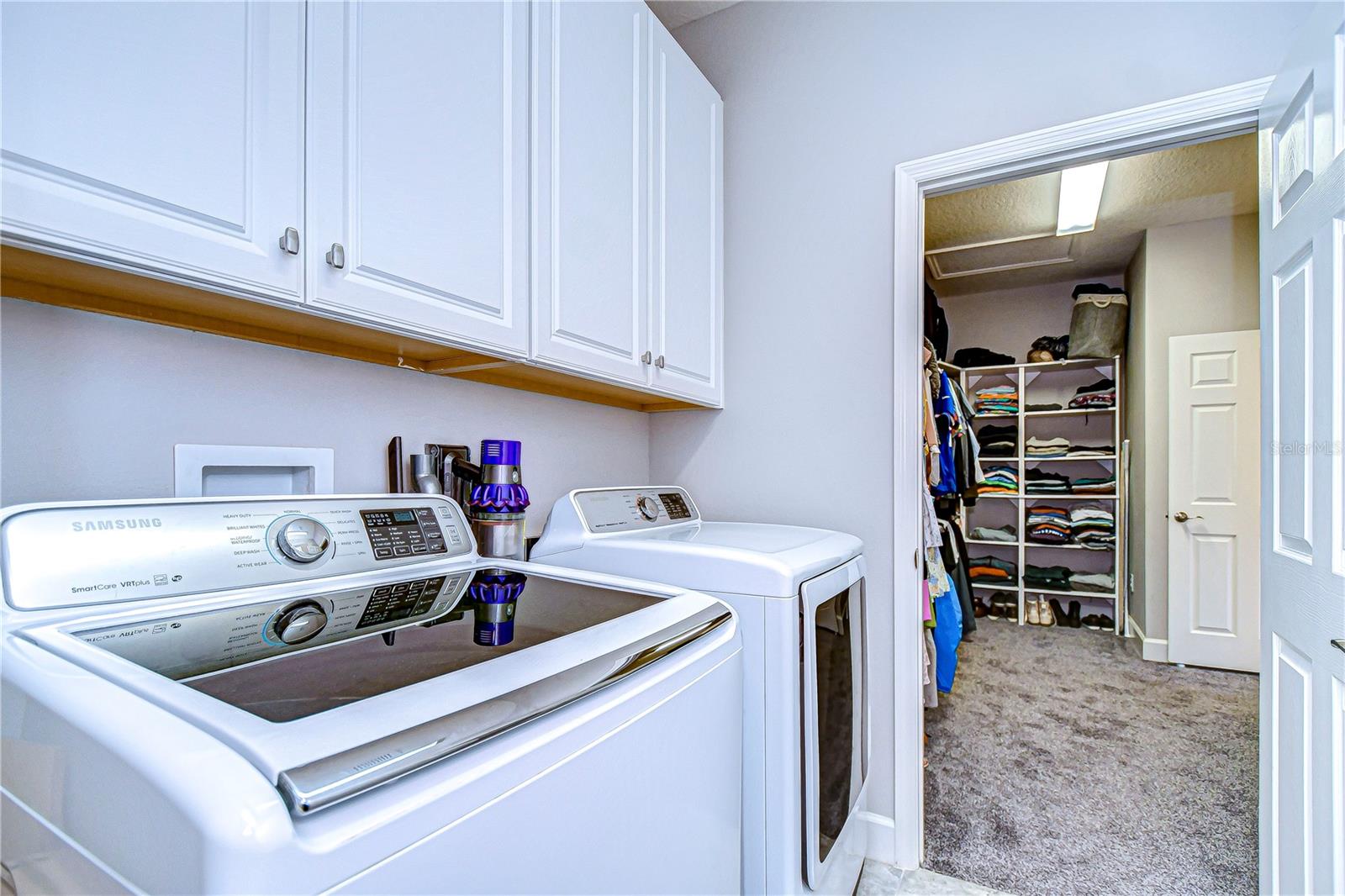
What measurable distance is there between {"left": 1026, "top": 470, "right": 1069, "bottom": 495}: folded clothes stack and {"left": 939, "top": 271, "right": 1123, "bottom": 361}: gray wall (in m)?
0.97

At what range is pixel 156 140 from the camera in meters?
0.78

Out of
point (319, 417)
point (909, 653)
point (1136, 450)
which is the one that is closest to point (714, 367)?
point (909, 653)

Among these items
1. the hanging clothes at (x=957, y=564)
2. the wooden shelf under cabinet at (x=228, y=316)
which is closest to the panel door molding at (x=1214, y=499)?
the hanging clothes at (x=957, y=564)

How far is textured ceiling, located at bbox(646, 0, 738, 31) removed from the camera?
2174 mm

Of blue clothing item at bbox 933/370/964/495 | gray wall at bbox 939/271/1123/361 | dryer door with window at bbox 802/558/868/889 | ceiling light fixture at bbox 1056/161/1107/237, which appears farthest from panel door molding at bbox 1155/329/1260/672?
dryer door with window at bbox 802/558/868/889

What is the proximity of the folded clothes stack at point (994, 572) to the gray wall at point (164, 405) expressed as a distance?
435 centimetres

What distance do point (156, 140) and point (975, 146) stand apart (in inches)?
74.4

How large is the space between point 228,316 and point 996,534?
5107mm

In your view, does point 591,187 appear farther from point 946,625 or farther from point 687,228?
point 946,625

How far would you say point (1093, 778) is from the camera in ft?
7.82

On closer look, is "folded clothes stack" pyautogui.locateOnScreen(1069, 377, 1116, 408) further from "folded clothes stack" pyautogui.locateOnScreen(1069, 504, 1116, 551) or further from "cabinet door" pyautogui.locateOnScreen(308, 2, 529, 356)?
"cabinet door" pyautogui.locateOnScreen(308, 2, 529, 356)

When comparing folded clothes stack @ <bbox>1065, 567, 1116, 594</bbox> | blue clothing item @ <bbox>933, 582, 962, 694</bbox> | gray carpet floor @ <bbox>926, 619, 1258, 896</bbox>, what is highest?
blue clothing item @ <bbox>933, 582, 962, 694</bbox>

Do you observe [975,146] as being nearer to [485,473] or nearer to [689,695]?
[485,473]

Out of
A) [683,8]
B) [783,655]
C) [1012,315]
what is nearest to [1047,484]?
[1012,315]
